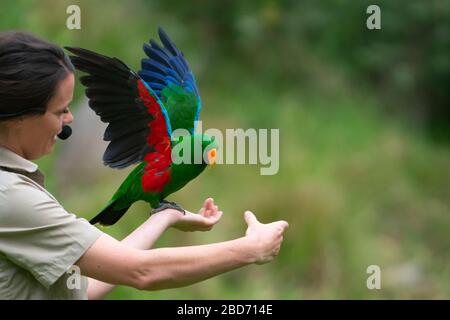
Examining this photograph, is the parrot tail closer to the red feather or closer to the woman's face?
the red feather

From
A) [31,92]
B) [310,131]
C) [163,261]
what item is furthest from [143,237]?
[310,131]

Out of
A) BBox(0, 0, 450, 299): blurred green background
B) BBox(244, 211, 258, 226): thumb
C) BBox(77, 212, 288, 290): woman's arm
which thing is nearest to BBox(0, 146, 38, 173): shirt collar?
BBox(77, 212, 288, 290): woman's arm

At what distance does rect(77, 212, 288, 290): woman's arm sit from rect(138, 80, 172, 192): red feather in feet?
1.27

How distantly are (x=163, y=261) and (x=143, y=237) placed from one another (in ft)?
0.69

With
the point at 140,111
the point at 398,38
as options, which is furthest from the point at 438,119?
the point at 140,111

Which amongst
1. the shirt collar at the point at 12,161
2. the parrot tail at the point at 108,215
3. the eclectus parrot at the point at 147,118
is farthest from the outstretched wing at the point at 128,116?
the shirt collar at the point at 12,161

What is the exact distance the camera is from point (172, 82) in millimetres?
2160

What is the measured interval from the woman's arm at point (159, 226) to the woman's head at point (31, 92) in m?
0.33

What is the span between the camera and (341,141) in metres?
6.23

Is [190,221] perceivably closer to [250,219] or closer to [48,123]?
[250,219]

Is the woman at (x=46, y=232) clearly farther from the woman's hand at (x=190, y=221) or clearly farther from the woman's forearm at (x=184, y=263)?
the woman's hand at (x=190, y=221)

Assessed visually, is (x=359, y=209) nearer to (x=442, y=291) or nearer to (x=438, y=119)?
(x=442, y=291)

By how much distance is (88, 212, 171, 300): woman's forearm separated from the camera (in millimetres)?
1816

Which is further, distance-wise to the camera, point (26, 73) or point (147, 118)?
point (147, 118)
